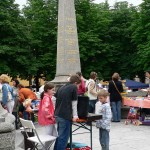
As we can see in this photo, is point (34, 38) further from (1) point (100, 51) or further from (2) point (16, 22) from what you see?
(1) point (100, 51)

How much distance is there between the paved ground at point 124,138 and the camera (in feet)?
26.7

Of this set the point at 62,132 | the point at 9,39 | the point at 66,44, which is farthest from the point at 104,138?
the point at 9,39

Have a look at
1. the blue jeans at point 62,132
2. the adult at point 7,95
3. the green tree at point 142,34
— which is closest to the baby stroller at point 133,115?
the adult at point 7,95

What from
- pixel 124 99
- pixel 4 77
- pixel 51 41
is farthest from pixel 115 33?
pixel 4 77

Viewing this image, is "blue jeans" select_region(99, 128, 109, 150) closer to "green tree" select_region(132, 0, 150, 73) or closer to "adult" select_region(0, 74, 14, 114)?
"adult" select_region(0, 74, 14, 114)

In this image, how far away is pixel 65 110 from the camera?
22.1 feet

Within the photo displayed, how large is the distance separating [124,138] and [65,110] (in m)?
3.04

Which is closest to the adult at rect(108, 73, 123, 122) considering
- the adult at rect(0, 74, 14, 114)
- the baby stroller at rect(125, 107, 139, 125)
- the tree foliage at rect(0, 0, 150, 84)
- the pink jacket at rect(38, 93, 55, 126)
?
the baby stroller at rect(125, 107, 139, 125)

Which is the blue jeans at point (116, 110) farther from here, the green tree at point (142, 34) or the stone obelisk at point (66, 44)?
the green tree at point (142, 34)

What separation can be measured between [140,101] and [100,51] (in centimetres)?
1980

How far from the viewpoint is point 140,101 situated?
11.9 metres

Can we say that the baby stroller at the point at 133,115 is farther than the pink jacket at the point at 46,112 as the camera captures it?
Yes

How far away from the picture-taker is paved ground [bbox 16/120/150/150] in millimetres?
8137

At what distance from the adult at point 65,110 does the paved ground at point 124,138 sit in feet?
4.10
